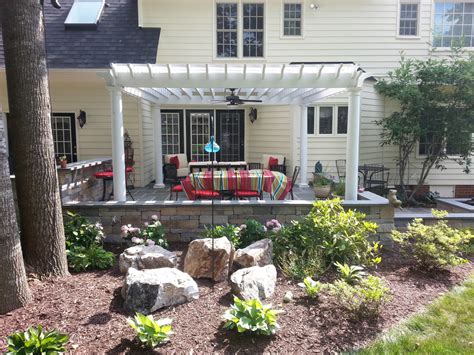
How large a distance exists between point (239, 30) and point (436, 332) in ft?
31.4

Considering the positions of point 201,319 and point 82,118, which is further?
point 82,118

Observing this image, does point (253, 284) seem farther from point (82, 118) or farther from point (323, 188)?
point (82, 118)

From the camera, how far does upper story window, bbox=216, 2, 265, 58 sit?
10.7 m

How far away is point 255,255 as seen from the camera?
14.3 feet

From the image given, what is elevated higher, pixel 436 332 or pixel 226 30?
pixel 226 30

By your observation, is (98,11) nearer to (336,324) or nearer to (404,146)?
(404,146)

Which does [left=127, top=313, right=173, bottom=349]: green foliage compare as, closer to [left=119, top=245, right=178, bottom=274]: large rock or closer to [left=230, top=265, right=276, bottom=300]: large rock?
[left=230, top=265, right=276, bottom=300]: large rock

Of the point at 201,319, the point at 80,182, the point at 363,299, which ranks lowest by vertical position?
the point at 201,319

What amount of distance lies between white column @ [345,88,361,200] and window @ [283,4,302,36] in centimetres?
544

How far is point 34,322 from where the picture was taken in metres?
3.21

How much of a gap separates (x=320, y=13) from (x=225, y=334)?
9.96m

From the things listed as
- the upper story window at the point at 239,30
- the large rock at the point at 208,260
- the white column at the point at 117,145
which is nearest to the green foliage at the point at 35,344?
the large rock at the point at 208,260

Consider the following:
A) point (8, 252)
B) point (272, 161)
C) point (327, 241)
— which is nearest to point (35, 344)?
A: point (8, 252)

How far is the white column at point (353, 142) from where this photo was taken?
6035 millimetres
